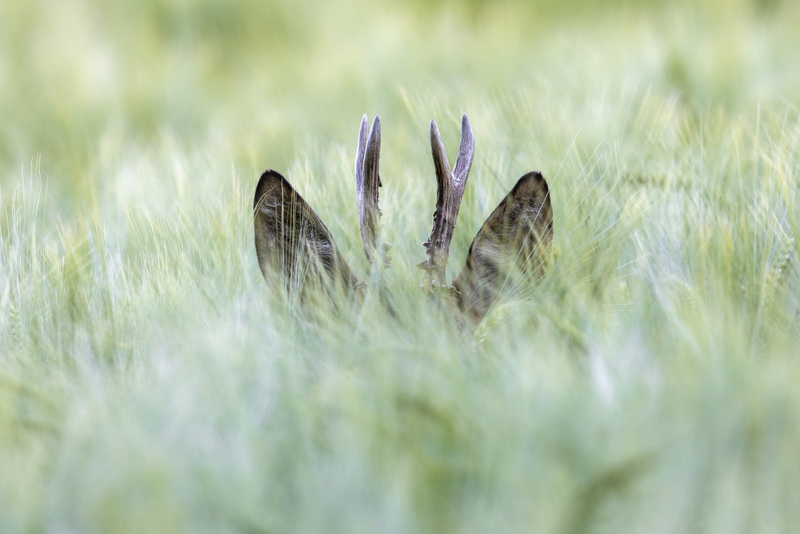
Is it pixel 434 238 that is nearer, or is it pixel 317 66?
pixel 434 238

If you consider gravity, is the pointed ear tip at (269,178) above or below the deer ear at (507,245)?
above

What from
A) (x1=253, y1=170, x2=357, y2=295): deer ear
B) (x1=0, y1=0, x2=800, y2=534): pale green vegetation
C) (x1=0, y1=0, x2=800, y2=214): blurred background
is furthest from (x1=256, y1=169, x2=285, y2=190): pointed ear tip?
(x1=0, y1=0, x2=800, y2=214): blurred background

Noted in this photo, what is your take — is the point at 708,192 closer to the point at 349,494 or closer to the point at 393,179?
the point at 393,179

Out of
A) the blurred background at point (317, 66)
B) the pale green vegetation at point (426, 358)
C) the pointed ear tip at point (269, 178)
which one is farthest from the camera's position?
the blurred background at point (317, 66)

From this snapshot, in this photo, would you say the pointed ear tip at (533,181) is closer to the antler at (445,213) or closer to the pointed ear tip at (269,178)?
the antler at (445,213)

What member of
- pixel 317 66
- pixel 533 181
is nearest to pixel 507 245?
pixel 533 181

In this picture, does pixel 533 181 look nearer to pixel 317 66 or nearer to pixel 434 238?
pixel 434 238

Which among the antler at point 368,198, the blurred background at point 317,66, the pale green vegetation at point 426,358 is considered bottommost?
the pale green vegetation at point 426,358

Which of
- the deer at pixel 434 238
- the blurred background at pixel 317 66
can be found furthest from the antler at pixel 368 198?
the blurred background at pixel 317 66
